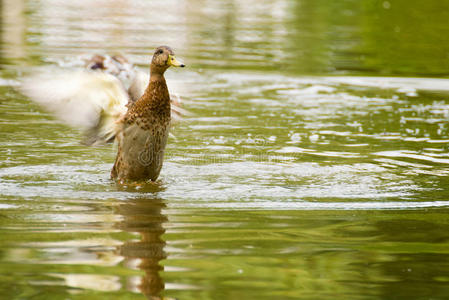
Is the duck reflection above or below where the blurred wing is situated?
below

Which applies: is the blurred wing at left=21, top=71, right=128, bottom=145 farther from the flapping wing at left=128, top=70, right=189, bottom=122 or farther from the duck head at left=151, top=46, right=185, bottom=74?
the duck head at left=151, top=46, right=185, bottom=74

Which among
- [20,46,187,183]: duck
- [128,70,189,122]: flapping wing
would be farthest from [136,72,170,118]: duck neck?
[128,70,189,122]: flapping wing

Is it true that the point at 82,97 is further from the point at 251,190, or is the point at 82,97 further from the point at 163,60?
the point at 251,190

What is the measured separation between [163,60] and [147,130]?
58 cm

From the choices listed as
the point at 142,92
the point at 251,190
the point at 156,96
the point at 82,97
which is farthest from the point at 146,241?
the point at 142,92

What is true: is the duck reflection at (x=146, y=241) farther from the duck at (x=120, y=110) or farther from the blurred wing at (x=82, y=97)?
the blurred wing at (x=82, y=97)

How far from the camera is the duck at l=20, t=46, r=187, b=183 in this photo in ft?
22.3

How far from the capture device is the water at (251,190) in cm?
471

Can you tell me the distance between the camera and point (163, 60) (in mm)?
6680

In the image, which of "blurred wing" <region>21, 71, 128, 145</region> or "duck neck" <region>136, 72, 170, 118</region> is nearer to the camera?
"duck neck" <region>136, 72, 170, 118</region>

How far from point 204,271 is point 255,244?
0.62m

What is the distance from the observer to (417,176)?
24.0 feet

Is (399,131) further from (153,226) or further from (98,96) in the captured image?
(153,226)

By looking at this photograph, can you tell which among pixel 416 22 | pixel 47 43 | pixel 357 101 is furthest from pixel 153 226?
pixel 416 22
